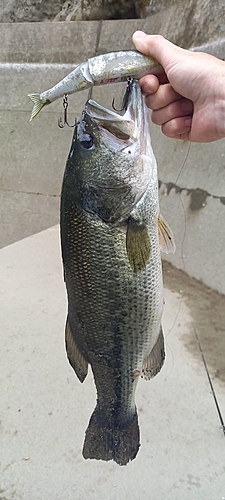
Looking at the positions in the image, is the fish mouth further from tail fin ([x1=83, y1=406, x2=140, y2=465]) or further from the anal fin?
tail fin ([x1=83, y1=406, x2=140, y2=465])

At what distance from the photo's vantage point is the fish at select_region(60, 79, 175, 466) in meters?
1.10

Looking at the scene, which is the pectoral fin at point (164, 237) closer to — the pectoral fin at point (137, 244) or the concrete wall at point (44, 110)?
the pectoral fin at point (137, 244)

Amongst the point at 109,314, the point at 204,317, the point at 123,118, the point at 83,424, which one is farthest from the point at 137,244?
the point at 204,317

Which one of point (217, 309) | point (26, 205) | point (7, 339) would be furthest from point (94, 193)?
point (26, 205)

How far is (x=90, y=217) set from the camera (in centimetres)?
110

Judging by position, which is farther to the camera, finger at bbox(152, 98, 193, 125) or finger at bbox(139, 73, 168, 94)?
finger at bbox(152, 98, 193, 125)

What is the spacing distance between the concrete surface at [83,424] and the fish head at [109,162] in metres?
1.11

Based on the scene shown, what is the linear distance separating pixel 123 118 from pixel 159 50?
291 millimetres

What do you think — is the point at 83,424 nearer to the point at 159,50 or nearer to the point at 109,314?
the point at 109,314

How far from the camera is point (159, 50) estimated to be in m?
1.23

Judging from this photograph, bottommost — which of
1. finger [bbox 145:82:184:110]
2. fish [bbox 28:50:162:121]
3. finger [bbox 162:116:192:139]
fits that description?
finger [bbox 162:116:192:139]

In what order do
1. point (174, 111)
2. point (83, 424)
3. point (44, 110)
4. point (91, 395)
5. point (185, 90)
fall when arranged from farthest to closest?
point (44, 110) → point (91, 395) → point (83, 424) → point (174, 111) → point (185, 90)

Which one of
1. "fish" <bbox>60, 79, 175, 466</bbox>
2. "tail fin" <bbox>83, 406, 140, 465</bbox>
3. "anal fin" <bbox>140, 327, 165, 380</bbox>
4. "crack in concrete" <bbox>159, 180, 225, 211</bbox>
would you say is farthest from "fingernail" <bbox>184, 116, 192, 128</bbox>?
"crack in concrete" <bbox>159, 180, 225, 211</bbox>

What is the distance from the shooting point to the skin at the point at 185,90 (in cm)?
125
